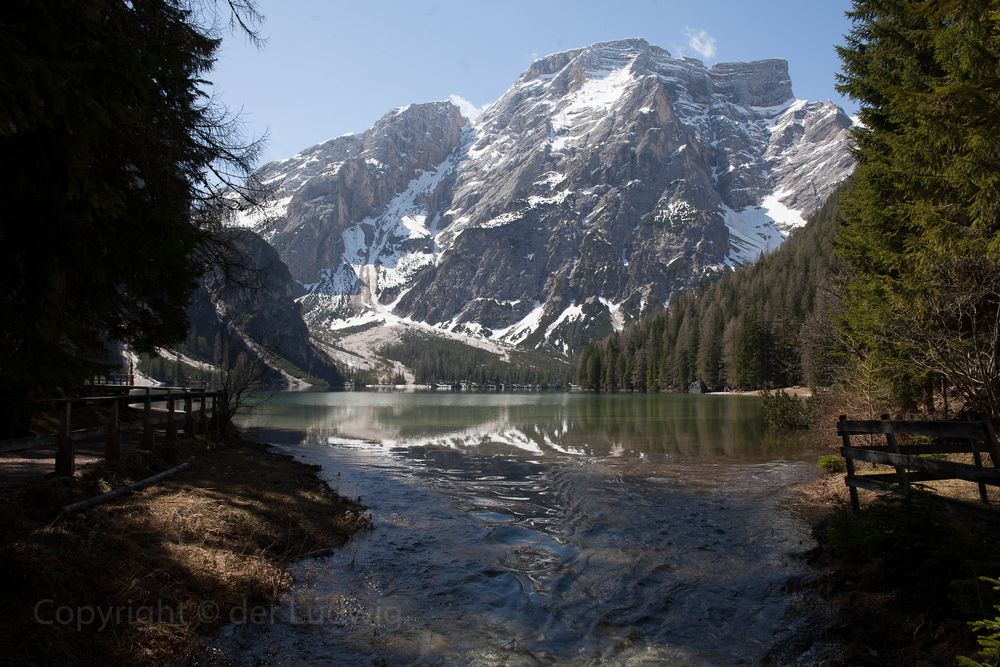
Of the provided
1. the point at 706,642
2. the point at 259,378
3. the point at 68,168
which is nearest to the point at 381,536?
the point at 706,642

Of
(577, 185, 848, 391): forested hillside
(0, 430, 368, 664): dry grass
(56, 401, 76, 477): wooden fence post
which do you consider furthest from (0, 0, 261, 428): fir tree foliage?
(577, 185, 848, 391): forested hillside

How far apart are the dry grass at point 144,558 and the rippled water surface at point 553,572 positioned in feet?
1.85

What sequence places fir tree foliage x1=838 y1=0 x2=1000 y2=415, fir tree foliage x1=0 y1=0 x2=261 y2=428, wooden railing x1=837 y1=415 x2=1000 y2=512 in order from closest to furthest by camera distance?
fir tree foliage x1=0 y1=0 x2=261 y2=428
wooden railing x1=837 y1=415 x2=1000 y2=512
fir tree foliage x1=838 y1=0 x2=1000 y2=415

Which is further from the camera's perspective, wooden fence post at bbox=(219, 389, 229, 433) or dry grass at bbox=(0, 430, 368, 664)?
wooden fence post at bbox=(219, 389, 229, 433)

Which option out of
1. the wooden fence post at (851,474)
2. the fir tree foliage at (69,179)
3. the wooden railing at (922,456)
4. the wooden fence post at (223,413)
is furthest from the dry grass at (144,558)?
the wooden fence post at (223,413)

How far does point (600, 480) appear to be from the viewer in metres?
18.6

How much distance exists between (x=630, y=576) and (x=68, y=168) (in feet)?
29.7

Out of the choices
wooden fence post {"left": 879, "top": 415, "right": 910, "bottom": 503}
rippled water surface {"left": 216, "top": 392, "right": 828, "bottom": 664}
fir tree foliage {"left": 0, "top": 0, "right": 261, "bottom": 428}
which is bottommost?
rippled water surface {"left": 216, "top": 392, "right": 828, "bottom": 664}

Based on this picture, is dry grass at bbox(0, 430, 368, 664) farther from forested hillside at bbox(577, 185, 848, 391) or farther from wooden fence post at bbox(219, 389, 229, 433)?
forested hillside at bbox(577, 185, 848, 391)

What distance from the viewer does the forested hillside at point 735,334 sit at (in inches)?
3893

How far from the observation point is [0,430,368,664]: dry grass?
4.92 meters

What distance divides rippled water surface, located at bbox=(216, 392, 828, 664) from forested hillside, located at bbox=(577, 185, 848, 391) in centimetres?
5868

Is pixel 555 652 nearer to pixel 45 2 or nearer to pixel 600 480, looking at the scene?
pixel 45 2

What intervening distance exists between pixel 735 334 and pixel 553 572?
111 meters
